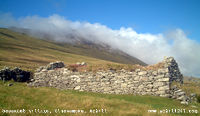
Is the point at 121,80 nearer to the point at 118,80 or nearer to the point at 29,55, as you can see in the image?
the point at 118,80

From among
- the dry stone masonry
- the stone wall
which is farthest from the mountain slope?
the dry stone masonry

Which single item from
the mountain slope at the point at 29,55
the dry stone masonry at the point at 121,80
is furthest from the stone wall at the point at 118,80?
the mountain slope at the point at 29,55

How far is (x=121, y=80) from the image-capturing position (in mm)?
21297

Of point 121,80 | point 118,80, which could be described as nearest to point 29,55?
point 118,80

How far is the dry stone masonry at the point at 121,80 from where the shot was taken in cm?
1895

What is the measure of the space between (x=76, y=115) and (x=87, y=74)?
46.0 feet

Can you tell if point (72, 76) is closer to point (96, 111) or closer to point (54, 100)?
point (54, 100)

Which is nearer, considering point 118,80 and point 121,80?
point 121,80

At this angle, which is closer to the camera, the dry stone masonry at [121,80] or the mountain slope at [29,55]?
the dry stone masonry at [121,80]

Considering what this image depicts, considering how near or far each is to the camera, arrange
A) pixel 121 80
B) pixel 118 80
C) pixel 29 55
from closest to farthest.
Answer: pixel 121 80
pixel 118 80
pixel 29 55

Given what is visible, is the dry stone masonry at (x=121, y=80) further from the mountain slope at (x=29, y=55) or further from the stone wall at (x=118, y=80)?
the mountain slope at (x=29, y=55)

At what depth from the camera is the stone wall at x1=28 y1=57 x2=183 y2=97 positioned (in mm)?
19245

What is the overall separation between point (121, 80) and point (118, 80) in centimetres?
41

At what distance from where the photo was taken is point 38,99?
45.1 feet
